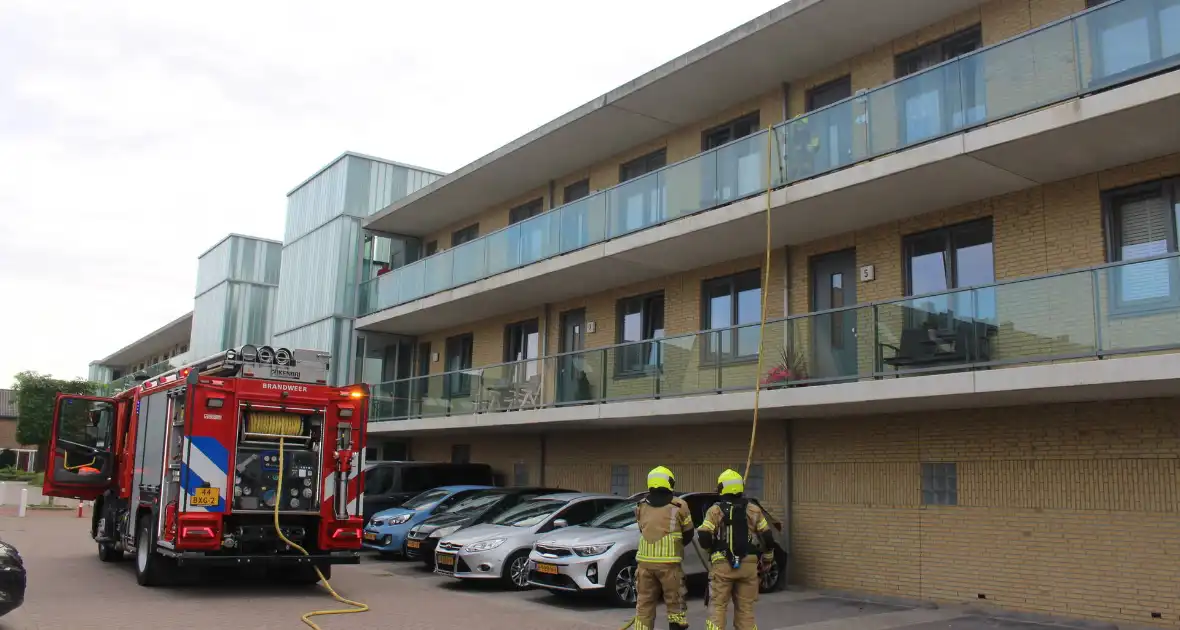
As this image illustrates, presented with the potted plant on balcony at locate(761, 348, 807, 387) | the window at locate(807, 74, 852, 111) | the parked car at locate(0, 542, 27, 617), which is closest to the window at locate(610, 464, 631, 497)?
the potted plant on balcony at locate(761, 348, 807, 387)

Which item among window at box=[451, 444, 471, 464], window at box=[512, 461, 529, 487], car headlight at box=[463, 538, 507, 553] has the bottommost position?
car headlight at box=[463, 538, 507, 553]

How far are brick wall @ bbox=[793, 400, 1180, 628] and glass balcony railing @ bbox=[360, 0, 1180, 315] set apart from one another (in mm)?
3762

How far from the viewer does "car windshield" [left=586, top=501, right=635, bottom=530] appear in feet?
43.4

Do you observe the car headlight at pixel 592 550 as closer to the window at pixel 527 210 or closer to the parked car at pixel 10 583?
the parked car at pixel 10 583

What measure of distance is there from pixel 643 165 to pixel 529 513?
326 inches

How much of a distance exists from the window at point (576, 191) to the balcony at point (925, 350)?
5.08m

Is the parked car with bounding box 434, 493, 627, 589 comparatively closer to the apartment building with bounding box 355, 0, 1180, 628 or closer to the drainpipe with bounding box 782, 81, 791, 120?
the apartment building with bounding box 355, 0, 1180, 628

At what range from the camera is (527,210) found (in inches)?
923

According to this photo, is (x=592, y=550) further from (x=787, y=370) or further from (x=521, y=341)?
(x=521, y=341)

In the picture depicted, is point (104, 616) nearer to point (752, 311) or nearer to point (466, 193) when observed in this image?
point (752, 311)

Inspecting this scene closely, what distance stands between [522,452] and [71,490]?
9221 mm

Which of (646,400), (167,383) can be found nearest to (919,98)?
(646,400)

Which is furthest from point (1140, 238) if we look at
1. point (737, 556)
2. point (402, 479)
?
point (402, 479)

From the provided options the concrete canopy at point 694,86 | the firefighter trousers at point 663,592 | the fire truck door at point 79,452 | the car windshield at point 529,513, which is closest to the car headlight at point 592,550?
the car windshield at point 529,513
